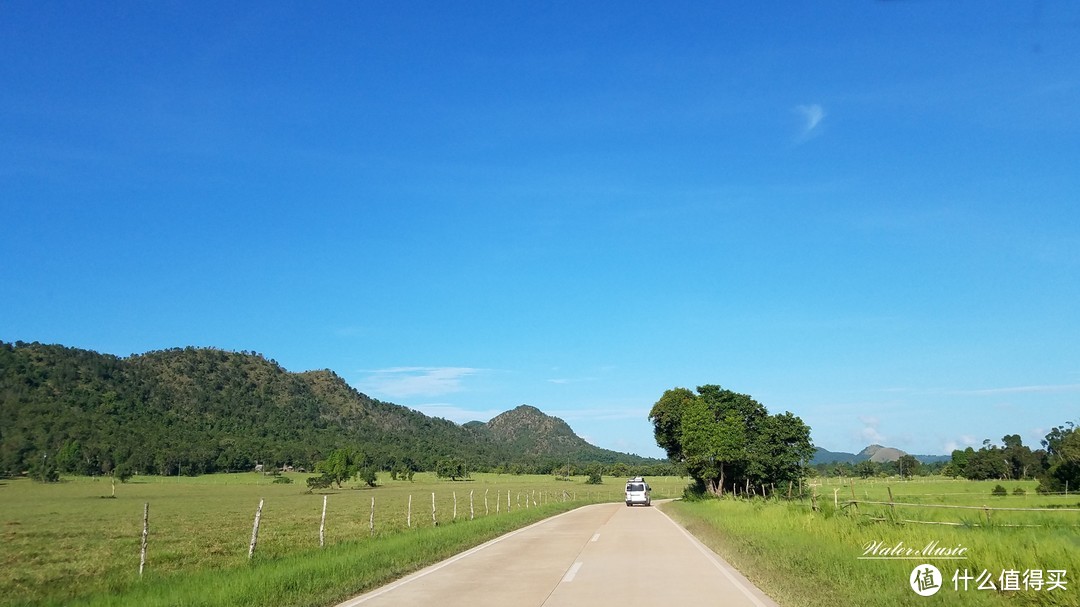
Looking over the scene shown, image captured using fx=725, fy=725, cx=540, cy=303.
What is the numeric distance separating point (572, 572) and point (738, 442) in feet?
148

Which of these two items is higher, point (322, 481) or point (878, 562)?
point (878, 562)

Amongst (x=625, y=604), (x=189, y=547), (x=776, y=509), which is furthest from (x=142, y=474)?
(x=625, y=604)

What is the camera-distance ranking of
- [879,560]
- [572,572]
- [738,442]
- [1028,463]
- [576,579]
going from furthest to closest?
[1028,463], [738,442], [572,572], [576,579], [879,560]

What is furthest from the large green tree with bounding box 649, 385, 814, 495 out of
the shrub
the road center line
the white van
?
the shrub

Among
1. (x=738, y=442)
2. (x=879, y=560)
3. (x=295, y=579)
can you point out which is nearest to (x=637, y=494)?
(x=738, y=442)

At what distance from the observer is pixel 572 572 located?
15305 millimetres

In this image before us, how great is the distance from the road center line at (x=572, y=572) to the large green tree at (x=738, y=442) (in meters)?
42.7

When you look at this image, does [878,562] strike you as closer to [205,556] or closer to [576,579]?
[576,579]

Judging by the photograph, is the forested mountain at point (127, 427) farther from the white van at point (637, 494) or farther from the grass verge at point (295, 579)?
the grass verge at point (295, 579)

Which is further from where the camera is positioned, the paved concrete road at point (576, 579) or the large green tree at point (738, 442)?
the large green tree at point (738, 442)

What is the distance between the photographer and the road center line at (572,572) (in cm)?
1425

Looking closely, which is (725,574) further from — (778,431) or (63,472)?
(63,472)

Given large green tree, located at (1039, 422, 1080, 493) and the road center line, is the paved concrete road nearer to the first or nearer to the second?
the road center line

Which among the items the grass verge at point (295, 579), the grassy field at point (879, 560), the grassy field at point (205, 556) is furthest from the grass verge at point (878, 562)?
the grassy field at point (205, 556)
